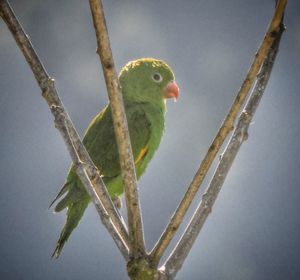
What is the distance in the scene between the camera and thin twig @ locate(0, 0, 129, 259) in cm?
104

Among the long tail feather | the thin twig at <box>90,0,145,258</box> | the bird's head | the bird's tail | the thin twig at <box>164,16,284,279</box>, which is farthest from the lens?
the bird's head

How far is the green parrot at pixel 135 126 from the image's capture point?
7.97 ft

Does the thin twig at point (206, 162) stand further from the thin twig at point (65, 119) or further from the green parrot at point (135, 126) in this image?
the green parrot at point (135, 126)

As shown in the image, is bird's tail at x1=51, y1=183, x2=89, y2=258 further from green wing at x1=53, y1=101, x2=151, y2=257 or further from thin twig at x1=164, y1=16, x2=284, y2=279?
thin twig at x1=164, y1=16, x2=284, y2=279

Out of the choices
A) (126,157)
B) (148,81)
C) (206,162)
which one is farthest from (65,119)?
(148,81)

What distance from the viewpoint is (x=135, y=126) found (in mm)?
2525

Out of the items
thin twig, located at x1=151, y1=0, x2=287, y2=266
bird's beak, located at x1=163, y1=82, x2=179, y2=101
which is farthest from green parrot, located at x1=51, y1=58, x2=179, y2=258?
thin twig, located at x1=151, y1=0, x2=287, y2=266

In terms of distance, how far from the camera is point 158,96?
8.80 feet

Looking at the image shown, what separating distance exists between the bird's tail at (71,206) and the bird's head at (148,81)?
821mm

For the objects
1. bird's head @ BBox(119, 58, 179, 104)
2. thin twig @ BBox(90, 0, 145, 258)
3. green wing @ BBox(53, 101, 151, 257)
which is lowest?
thin twig @ BBox(90, 0, 145, 258)

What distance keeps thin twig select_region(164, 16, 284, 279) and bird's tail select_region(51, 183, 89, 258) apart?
43.2 inches

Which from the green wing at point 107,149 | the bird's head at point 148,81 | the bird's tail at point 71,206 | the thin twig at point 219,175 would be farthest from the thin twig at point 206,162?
the bird's head at point 148,81

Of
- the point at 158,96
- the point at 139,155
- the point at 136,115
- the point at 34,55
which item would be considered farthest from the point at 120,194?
the point at 34,55

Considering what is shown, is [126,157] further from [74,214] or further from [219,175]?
[74,214]
